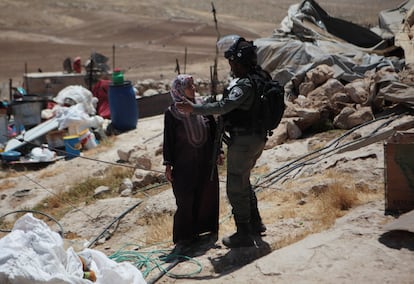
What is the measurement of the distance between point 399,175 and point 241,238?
1.40 meters

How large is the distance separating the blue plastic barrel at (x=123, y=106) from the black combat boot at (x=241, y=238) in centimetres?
815

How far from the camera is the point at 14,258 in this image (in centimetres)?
372

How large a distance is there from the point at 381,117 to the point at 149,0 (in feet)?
146

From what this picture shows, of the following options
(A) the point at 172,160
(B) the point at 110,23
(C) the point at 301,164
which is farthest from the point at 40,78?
(B) the point at 110,23

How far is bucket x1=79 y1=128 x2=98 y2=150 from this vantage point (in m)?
12.0

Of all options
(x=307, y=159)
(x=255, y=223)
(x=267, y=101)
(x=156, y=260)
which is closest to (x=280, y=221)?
(x=255, y=223)

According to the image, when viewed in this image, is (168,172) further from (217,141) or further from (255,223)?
(255,223)

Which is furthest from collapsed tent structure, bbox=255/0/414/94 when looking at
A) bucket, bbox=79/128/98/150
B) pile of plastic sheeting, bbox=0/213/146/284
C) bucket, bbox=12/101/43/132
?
pile of plastic sheeting, bbox=0/213/146/284

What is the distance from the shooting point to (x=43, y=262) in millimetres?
3846

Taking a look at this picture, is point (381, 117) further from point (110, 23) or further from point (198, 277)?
point (110, 23)

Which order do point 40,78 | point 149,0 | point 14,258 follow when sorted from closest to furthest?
point 14,258, point 40,78, point 149,0

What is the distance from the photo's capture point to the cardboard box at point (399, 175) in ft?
16.3

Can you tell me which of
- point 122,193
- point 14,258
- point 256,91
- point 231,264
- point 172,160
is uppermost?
point 256,91

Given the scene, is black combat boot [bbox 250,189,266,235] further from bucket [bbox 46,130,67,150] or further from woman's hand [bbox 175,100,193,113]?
bucket [bbox 46,130,67,150]
